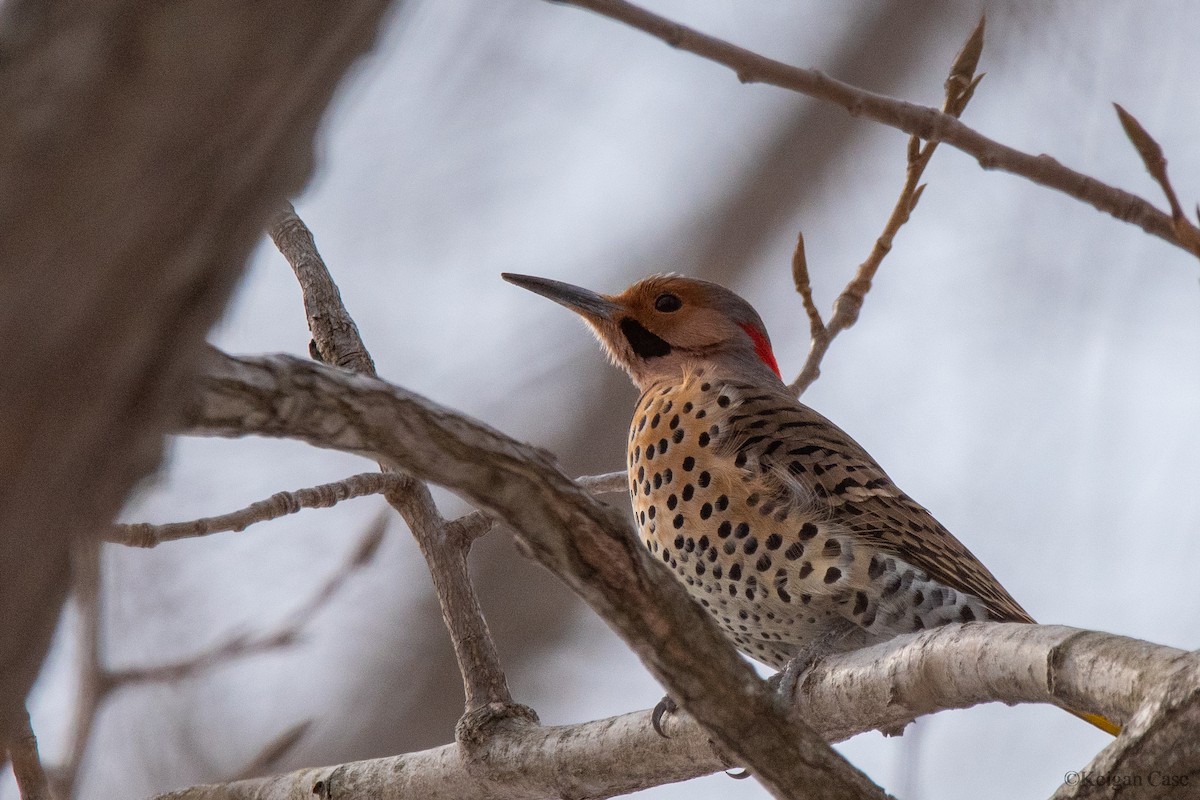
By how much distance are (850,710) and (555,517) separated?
1183mm

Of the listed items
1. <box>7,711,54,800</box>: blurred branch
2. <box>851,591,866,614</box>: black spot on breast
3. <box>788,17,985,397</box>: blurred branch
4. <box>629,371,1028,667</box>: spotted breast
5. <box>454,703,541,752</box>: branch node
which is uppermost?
<box>788,17,985,397</box>: blurred branch

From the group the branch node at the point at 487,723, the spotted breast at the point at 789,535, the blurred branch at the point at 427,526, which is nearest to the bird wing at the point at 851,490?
the spotted breast at the point at 789,535

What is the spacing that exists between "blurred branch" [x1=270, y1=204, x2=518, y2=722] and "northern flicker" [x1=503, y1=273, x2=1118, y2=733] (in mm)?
786

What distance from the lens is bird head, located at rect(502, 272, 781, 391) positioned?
15.4 ft

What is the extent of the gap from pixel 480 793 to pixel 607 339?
229cm

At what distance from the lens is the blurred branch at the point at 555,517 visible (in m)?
1.45

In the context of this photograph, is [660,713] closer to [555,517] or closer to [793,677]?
[793,677]

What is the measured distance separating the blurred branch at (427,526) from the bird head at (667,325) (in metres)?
1.40

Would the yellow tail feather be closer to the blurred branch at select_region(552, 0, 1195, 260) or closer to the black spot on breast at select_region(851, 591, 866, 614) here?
the black spot on breast at select_region(851, 591, 866, 614)

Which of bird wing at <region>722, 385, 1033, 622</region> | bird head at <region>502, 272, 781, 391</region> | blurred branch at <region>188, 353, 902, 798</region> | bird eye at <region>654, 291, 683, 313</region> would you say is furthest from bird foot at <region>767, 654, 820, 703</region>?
bird eye at <region>654, 291, 683, 313</region>

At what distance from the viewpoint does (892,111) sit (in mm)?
2172

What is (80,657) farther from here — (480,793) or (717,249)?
(717,249)

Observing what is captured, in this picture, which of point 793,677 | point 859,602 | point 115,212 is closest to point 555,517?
point 115,212

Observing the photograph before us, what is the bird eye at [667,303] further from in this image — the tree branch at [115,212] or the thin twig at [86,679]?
the tree branch at [115,212]
